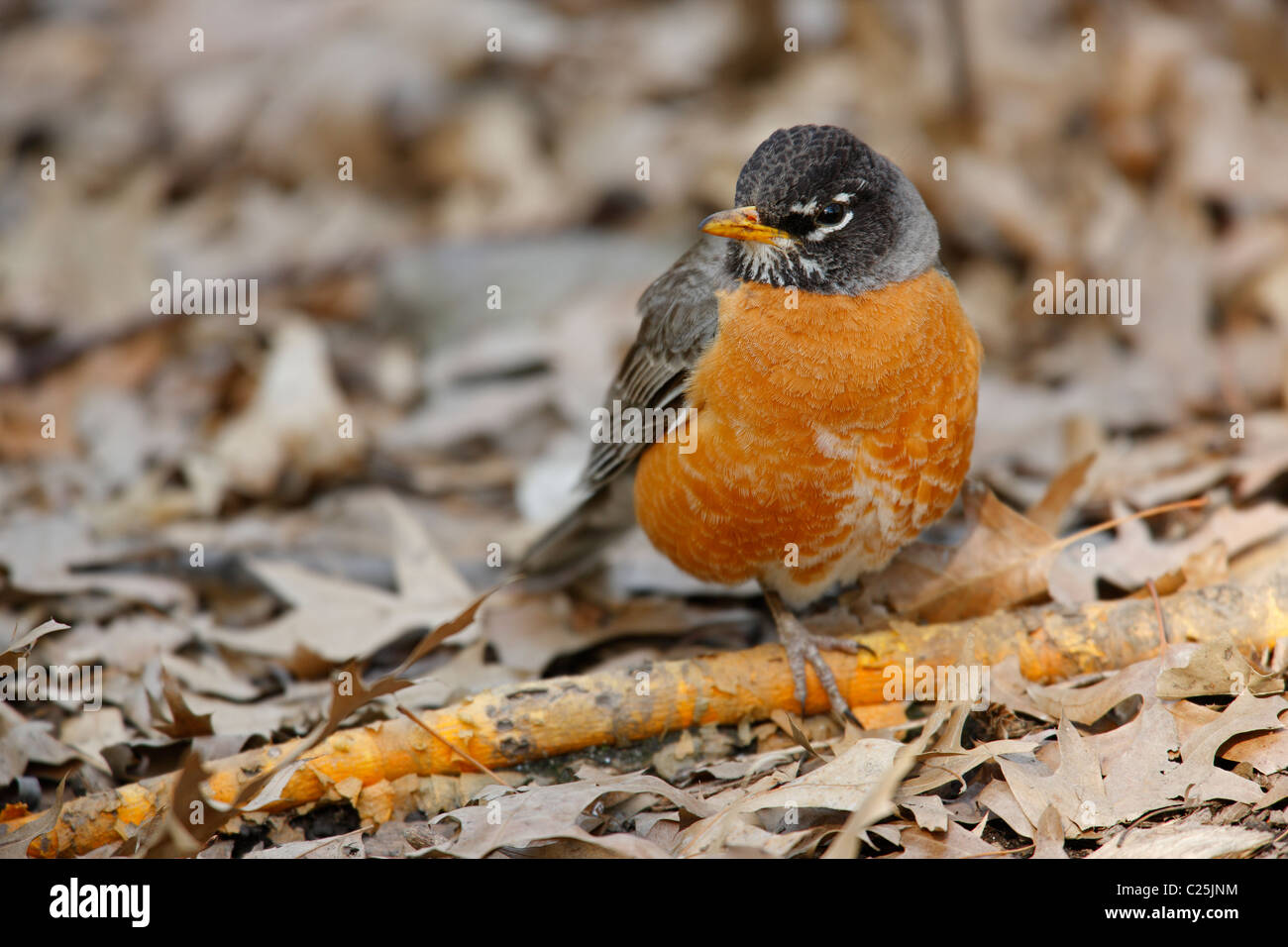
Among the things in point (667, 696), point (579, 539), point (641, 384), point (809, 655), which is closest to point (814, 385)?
point (641, 384)

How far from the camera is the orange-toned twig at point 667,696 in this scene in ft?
12.4

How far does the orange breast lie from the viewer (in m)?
4.02

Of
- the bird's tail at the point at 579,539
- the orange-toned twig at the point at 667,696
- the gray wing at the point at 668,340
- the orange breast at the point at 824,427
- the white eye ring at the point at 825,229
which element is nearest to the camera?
the orange-toned twig at the point at 667,696

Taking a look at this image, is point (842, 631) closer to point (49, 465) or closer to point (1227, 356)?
point (1227, 356)

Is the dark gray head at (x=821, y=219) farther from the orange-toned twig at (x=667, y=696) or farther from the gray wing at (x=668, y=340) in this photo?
the orange-toned twig at (x=667, y=696)

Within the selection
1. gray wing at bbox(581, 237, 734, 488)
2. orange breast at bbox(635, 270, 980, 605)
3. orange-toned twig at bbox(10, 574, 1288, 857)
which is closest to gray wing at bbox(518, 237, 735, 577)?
gray wing at bbox(581, 237, 734, 488)

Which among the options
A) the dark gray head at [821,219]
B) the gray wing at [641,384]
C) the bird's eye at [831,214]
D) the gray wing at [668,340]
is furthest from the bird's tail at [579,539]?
the bird's eye at [831,214]

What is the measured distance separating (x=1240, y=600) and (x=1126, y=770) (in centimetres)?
87

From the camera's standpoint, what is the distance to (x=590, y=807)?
12.1 ft

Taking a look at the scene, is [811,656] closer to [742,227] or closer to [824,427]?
[824,427]

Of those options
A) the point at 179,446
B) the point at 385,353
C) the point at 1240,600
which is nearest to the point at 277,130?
the point at 385,353

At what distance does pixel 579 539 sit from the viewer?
5.35 m

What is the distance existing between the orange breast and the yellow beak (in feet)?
0.71

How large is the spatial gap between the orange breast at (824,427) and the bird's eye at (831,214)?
28cm
